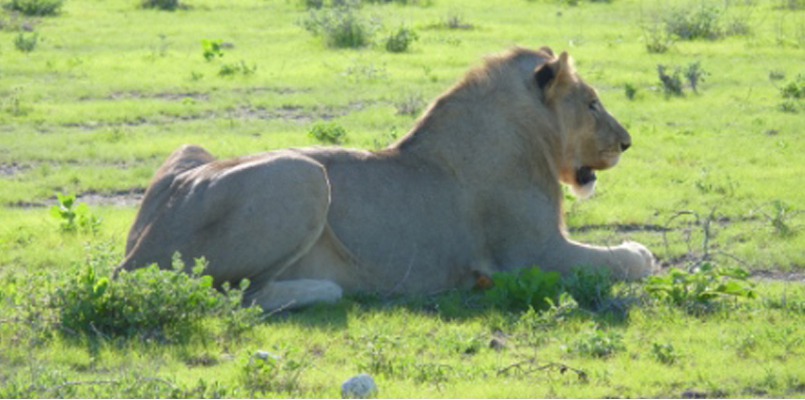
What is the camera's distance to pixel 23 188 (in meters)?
14.1

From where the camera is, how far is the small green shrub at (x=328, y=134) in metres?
15.9

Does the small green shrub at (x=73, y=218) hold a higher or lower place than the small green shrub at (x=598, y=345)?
lower

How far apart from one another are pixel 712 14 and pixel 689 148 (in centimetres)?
896

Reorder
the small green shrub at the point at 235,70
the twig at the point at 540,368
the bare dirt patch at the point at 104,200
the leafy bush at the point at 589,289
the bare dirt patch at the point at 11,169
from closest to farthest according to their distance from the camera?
the twig at the point at 540,368 < the leafy bush at the point at 589,289 < the bare dirt patch at the point at 104,200 < the bare dirt patch at the point at 11,169 < the small green shrub at the point at 235,70

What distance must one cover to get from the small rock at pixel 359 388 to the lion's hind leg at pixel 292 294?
1.82 m

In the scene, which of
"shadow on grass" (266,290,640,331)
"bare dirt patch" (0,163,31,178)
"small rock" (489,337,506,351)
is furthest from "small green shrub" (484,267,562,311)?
"bare dirt patch" (0,163,31,178)

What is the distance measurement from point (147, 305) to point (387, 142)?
7108 mm

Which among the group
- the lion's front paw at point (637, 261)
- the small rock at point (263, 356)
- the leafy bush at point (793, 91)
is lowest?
the leafy bush at point (793, 91)

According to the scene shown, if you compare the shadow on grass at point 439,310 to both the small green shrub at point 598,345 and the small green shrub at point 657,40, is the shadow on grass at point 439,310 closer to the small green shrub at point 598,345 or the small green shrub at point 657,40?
the small green shrub at point 598,345

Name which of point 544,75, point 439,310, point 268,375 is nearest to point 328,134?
point 544,75

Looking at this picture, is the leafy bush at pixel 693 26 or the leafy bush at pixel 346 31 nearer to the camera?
the leafy bush at pixel 346 31

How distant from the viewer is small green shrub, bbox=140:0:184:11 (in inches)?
1124

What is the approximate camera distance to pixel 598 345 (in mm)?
8320

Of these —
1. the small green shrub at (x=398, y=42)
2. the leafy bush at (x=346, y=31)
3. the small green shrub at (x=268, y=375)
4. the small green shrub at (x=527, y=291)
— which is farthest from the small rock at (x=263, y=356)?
the leafy bush at (x=346, y=31)
